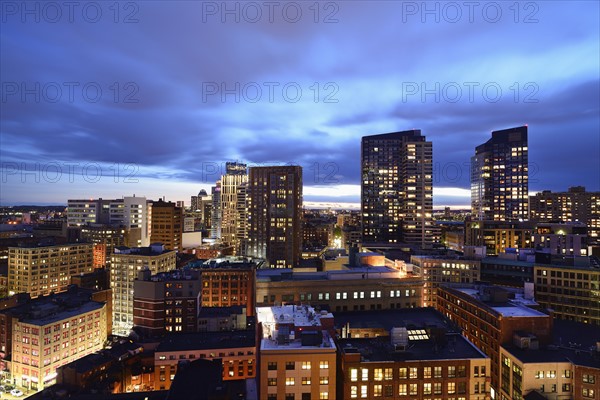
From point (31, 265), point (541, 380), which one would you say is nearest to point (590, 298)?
point (541, 380)

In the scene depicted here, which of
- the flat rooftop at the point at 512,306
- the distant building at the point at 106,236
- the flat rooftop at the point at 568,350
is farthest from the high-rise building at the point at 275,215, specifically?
the flat rooftop at the point at 568,350

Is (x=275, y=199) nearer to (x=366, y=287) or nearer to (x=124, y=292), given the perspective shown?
(x=124, y=292)

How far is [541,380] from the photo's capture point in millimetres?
55781

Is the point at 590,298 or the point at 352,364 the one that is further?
the point at 590,298

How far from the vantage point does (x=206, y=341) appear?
80.0 m

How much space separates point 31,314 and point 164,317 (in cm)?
2967

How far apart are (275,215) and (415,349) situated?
133079 millimetres

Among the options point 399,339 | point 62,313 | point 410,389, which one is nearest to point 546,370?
point 410,389

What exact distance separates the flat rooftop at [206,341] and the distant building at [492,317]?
44151 mm

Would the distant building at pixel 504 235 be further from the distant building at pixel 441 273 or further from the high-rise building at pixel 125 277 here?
the high-rise building at pixel 125 277

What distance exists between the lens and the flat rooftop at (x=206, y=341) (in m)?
76.2

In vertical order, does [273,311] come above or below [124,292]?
above

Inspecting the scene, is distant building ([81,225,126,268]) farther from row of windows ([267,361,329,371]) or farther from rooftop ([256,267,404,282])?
row of windows ([267,361,329,371])

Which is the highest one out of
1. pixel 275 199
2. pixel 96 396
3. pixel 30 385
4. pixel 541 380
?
pixel 275 199
